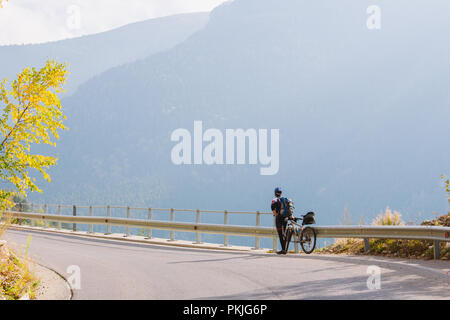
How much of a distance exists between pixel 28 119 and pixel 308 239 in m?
8.75

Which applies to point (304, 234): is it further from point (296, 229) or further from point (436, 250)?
point (436, 250)

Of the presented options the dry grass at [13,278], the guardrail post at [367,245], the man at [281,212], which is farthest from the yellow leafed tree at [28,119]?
the guardrail post at [367,245]

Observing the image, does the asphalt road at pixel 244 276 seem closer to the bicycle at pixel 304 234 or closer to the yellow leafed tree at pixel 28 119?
the bicycle at pixel 304 234

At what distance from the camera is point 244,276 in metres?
11.2

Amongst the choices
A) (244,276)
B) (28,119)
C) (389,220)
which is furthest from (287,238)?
(28,119)

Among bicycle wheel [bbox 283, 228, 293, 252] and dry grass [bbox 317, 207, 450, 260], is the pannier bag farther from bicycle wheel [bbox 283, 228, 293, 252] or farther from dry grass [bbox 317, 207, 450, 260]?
dry grass [bbox 317, 207, 450, 260]

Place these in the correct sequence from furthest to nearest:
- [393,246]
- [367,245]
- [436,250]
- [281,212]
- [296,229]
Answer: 1. [296,229]
2. [281,212]
3. [367,245]
4. [393,246]
5. [436,250]

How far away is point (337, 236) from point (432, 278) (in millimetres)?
5938

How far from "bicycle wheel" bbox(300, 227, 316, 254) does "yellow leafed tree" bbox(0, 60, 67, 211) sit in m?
7.98

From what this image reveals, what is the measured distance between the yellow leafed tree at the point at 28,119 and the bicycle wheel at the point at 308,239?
26.2ft
